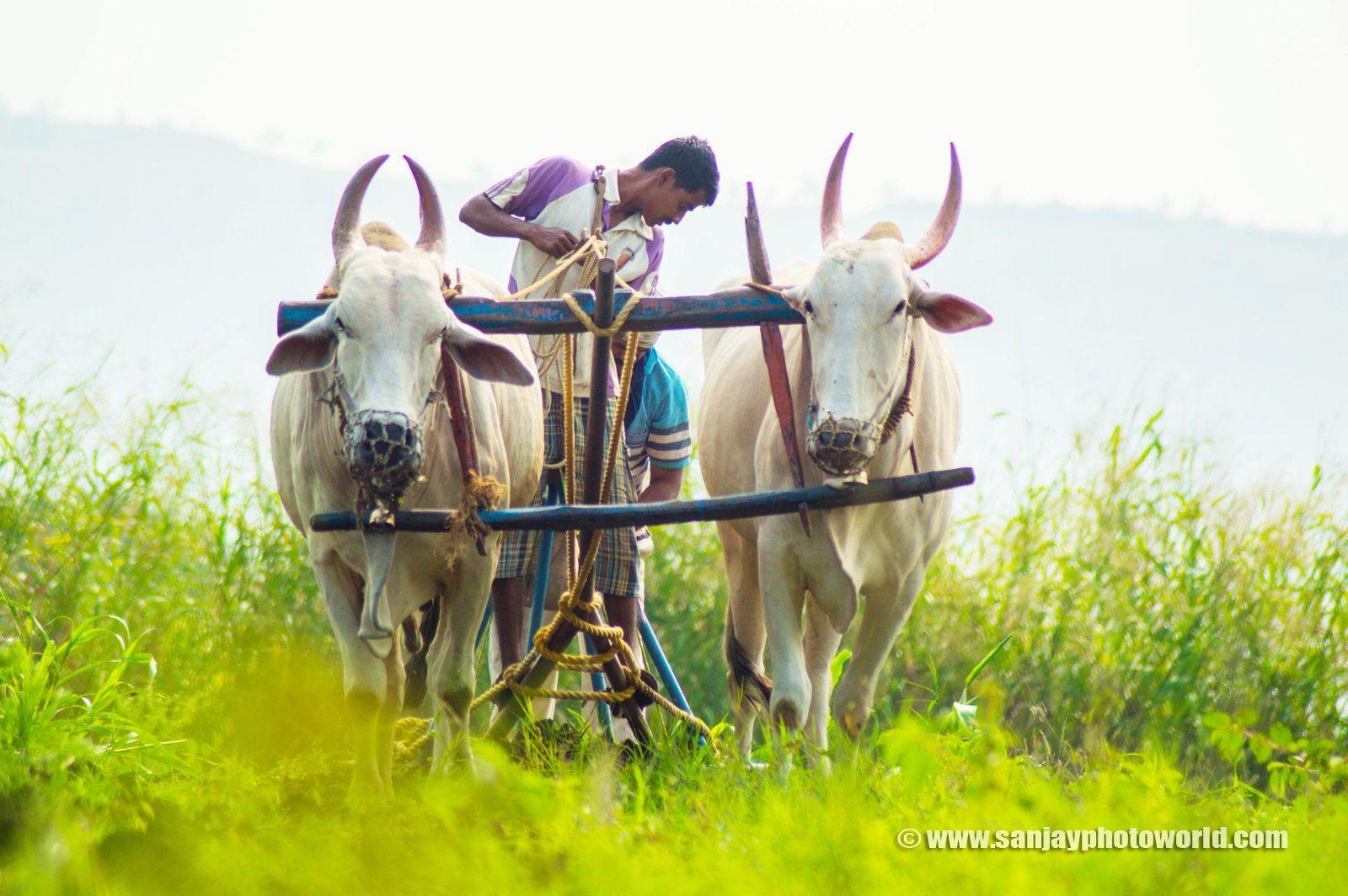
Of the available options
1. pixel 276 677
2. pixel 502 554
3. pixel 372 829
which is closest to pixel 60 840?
pixel 372 829

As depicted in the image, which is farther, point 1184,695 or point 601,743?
point 1184,695

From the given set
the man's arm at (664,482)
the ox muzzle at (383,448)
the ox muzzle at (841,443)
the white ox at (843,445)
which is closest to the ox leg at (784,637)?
the white ox at (843,445)

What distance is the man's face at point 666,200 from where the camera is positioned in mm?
5051

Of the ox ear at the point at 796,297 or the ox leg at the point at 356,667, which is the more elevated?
the ox ear at the point at 796,297

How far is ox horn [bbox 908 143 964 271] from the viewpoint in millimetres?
4215

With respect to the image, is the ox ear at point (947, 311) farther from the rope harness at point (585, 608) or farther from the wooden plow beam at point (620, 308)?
the rope harness at point (585, 608)

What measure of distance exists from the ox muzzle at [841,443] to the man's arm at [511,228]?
1402 millimetres

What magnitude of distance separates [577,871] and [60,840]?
2.80ft

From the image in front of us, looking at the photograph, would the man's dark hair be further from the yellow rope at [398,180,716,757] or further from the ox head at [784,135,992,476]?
the ox head at [784,135,992,476]

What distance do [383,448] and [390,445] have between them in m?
0.02

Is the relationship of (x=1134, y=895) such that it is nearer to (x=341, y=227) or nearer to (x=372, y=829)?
(x=372, y=829)

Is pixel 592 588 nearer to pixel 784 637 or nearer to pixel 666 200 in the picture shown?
pixel 784 637

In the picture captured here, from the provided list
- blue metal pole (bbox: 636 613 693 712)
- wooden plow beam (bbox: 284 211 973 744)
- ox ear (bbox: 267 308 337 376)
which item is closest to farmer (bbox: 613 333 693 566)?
blue metal pole (bbox: 636 613 693 712)

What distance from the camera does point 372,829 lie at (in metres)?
2.47
